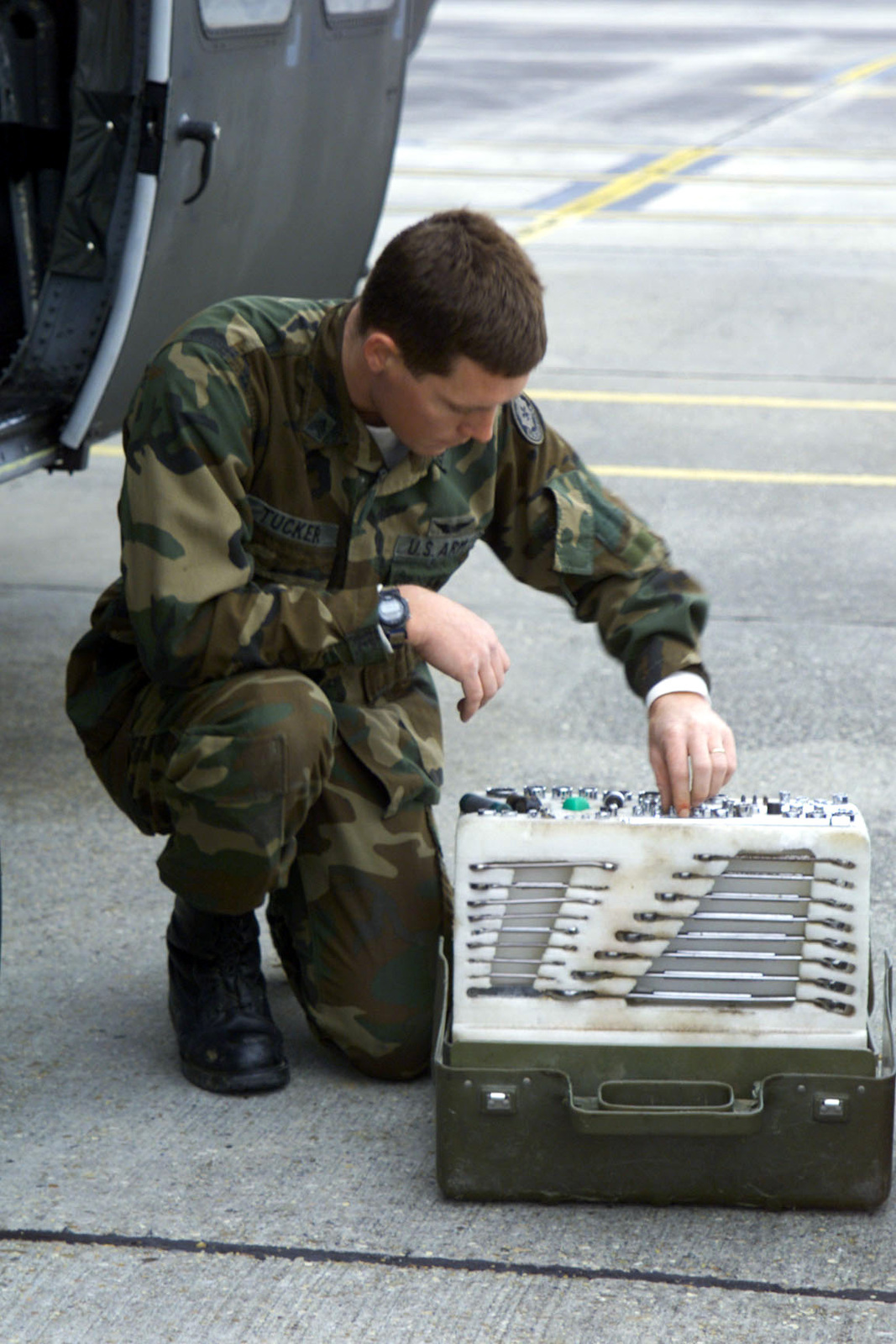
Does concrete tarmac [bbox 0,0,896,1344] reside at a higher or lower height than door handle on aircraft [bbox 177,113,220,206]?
lower

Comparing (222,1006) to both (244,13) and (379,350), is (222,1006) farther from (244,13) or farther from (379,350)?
(244,13)

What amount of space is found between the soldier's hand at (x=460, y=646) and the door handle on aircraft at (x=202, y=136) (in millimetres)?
1754

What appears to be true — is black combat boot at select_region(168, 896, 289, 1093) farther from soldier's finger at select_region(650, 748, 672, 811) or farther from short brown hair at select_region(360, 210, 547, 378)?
short brown hair at select_region(360, 210, 547, 378)

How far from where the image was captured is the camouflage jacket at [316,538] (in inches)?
99.7

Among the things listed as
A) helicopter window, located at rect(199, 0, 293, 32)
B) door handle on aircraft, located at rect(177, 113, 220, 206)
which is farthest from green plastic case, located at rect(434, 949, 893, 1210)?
helicopter window, located at rect(199, 0, 293, 32)

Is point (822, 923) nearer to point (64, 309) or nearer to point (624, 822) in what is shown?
point (624, 822)

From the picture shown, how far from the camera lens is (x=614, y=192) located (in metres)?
13.5

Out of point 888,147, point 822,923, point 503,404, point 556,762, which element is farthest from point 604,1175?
point 888,147

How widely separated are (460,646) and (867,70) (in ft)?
78.2

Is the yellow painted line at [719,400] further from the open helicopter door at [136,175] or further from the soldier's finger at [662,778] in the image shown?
the soldier's finger at [662,778]

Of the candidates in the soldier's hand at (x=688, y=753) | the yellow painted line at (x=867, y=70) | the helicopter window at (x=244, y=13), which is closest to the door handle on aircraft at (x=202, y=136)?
the helicopter window at (x=244, y=13)

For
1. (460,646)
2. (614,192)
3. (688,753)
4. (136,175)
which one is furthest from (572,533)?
(614,192)

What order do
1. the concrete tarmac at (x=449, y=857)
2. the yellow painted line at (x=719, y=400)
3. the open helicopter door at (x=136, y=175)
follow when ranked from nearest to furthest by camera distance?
the concrete tarmac at (x=449, y=857)
the open helicopter door at (x=136, y=175)
the yellow painted line at (x=719, y=400)

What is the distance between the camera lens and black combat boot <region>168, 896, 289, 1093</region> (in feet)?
8.89
